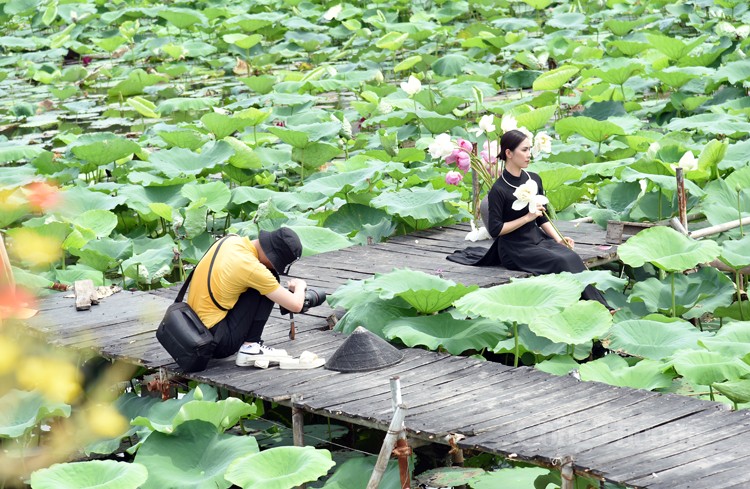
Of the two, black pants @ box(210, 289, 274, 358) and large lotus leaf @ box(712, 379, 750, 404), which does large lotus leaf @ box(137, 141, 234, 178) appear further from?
large lotus leaf @ box(712, 379, 750, 404)

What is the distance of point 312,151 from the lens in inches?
335

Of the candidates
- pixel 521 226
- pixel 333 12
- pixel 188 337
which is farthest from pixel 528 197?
pixel 333 12

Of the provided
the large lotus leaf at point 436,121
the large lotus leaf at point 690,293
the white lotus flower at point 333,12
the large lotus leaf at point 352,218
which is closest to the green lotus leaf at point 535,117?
the large lotus leaf at point 436,121

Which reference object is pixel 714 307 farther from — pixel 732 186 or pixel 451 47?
pixel 451 47

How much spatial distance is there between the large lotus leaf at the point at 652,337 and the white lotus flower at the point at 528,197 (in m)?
0.89

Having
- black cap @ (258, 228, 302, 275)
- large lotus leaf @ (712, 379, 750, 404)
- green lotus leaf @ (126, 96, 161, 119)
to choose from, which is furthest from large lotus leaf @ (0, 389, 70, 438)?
green lotus leaf @ (126, 96, 161, 119)

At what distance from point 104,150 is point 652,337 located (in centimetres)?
473

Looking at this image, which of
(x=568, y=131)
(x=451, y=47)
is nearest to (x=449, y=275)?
(x=568, y=131)

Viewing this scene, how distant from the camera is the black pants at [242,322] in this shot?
4.79 meters

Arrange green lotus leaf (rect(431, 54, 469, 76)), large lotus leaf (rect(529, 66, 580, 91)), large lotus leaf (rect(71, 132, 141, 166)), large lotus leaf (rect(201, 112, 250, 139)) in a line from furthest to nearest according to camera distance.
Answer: green lotus leaf (rect(431, 54, 469, 76))
large lotus leaf (rect(529, 66, 580, 91))
large lotus leaf (rect(201, 112, 250, 139))
large lotus leaf (rect(71, 132, 141, 166))

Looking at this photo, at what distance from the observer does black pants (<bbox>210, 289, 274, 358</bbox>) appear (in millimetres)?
4785

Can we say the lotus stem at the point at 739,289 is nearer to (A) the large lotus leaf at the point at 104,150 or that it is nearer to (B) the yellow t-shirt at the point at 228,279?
(B) the yellow t-shirt at the point at 228,279

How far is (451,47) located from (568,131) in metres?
6.71

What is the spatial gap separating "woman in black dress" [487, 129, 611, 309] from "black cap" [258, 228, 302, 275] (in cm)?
134
